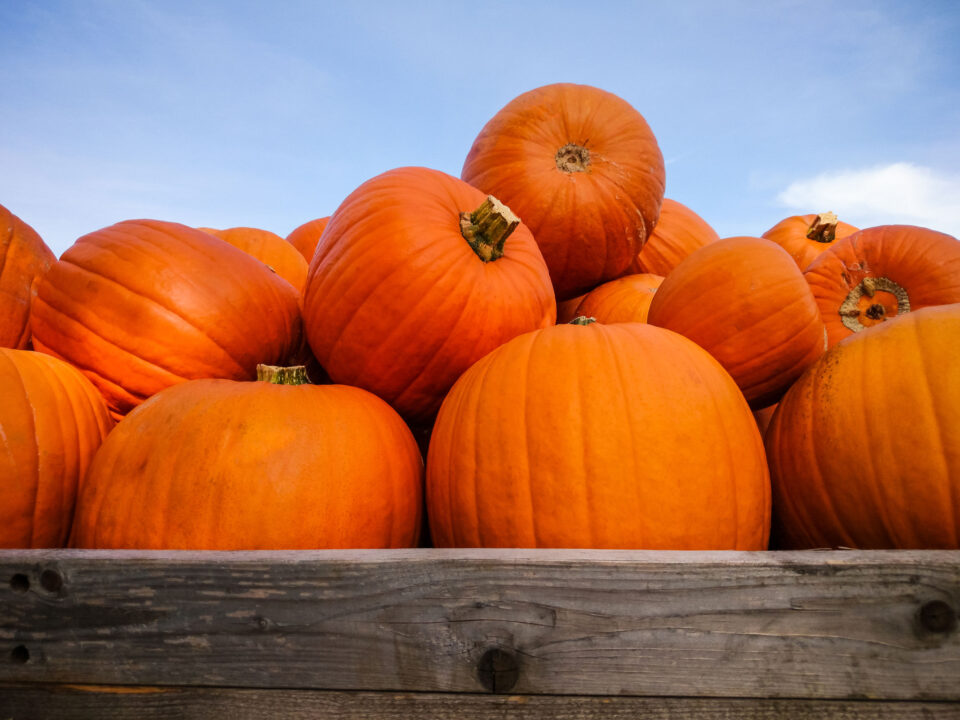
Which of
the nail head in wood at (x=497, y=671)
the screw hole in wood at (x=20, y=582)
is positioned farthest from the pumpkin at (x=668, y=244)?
the screw hole in wood at (x=20, y=582)

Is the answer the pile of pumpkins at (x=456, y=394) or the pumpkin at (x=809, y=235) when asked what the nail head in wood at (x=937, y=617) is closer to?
the pile of pumpkins at (x=456, y=394)

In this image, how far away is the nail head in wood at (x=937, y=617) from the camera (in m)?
0.80

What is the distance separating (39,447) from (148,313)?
436 millimetres

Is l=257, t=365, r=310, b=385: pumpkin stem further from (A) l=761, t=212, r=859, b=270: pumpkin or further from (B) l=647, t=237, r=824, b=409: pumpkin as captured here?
(A) l=761, t=212, r=859, b=270: pumpkin

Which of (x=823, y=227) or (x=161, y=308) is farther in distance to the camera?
(x=823, y=227)

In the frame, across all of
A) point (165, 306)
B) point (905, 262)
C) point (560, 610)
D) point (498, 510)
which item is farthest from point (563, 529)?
point (905, 262)

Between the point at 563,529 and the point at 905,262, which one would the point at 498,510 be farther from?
the point at 905,262

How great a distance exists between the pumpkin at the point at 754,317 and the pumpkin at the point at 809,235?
5.69ft

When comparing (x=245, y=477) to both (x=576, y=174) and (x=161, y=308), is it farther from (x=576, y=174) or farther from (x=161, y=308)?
(x=576, y=174)

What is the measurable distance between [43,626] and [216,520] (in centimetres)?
32

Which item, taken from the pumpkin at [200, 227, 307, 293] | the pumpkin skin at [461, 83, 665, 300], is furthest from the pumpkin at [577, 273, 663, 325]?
the pumpkin at [200, 227, 307, 293]

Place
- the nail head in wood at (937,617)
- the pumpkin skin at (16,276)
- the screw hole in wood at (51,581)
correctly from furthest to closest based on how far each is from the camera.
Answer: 1. the pumpkin skin at (16,276)
2. the screw hole in wood at (51,581)
3. the nail head in wood at (937,617)

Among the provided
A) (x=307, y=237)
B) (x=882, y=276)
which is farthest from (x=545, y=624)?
(x=307, y=237)

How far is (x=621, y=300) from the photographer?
2.21 meters
